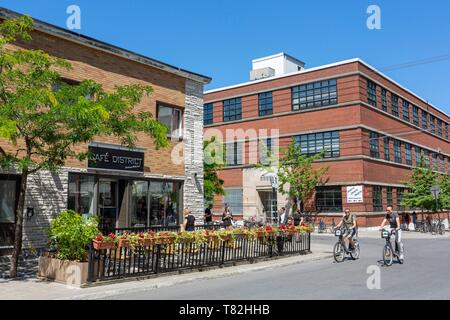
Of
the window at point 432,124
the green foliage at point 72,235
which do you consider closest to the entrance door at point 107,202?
the green foliage at point 72,235

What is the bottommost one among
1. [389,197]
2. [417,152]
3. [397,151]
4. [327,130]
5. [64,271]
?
[64,271]

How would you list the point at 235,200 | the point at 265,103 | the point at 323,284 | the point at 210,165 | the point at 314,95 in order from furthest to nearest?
1. the point at 235,200
2. the point at 265,103
3. the point at 314,95
4. the point at 210,165
5. the point at 323,284

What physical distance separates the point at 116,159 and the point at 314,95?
24.0 meters

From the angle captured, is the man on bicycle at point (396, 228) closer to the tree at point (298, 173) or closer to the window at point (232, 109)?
the tree at point (298, 173)

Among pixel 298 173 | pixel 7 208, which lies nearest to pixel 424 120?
pixel 298 173

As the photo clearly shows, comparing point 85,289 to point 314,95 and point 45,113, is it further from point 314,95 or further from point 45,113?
point 314,95

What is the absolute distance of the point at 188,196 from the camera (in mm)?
19500

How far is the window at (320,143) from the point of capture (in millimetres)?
35875

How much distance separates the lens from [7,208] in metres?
13.9

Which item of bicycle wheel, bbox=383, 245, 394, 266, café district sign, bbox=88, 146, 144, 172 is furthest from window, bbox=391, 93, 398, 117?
café district sign, bbox=88, 146, 144, 172

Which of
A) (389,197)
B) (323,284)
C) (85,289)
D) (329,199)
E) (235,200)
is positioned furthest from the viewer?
(235,200)

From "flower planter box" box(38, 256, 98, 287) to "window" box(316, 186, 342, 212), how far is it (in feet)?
89.3

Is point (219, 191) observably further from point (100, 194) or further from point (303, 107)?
point (303, 107)
